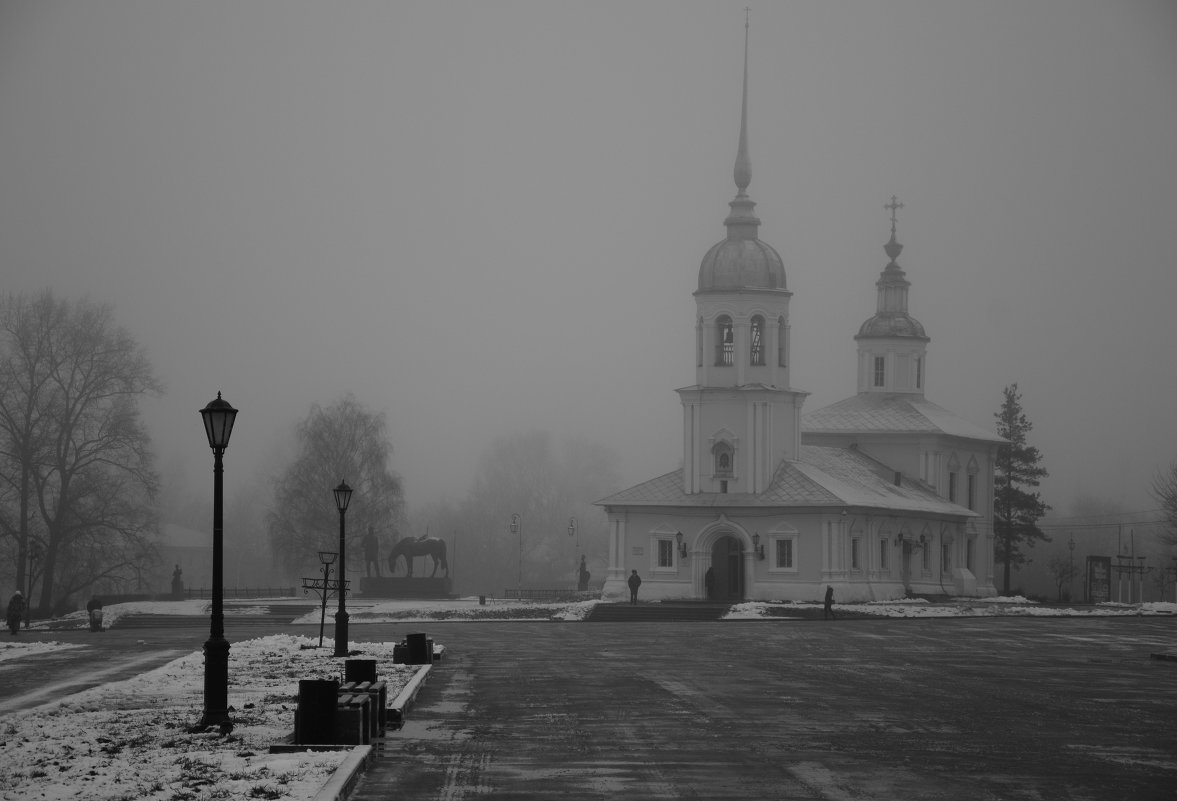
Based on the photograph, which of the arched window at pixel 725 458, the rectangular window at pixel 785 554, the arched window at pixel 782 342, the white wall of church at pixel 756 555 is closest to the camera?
the white wall of church at pixel 756 555

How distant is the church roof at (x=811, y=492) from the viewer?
68.2m

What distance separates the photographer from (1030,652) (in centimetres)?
3769

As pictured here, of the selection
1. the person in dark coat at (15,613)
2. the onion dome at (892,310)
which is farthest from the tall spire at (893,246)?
the person in dark coat at (15,613)

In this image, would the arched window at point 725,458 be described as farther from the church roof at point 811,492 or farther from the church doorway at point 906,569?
the church doorway at point 906,569

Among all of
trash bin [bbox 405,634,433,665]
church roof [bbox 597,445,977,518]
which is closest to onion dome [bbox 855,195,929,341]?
church roof [bbox 597,445,977,518]

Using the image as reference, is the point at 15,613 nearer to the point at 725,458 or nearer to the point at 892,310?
the point at 725,458

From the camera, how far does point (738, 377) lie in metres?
70.7

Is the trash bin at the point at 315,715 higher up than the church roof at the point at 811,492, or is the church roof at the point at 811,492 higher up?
the church roof at the point at 811,492

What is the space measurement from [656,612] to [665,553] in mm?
7038

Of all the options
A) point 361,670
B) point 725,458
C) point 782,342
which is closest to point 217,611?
point 361,670

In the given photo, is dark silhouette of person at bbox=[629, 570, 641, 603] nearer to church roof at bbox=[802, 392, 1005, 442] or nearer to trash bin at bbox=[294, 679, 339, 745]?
church roof at bbox=[802, 392, 1005, 442]

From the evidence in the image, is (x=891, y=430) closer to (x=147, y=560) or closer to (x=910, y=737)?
(x=147, y=560)

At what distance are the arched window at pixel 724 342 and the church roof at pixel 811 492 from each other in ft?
15.7

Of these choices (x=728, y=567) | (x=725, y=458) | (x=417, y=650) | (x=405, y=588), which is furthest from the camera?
(x=405, y=588)
